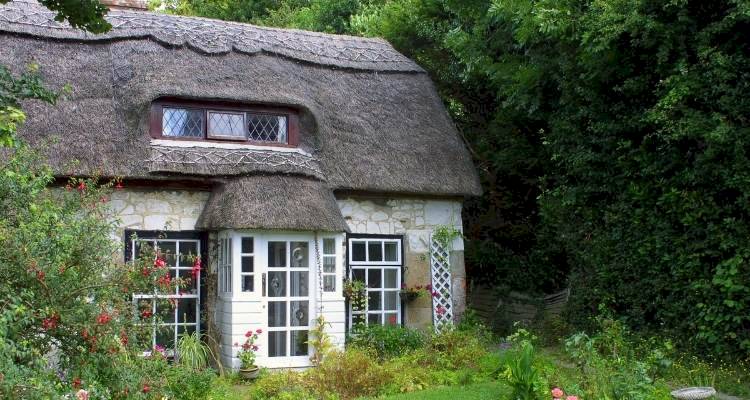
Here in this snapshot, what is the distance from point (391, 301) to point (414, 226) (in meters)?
1.09

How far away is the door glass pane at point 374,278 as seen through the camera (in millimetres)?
10311

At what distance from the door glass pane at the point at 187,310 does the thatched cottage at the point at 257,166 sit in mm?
19

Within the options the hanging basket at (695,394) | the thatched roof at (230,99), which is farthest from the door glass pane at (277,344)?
the hanging basket at (695,394)

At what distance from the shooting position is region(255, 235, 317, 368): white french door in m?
8.92

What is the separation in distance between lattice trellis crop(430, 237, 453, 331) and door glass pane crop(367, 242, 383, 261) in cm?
73

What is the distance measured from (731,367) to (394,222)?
462 cm

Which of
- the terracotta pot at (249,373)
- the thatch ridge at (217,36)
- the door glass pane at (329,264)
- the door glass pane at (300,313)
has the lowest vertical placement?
the terracotta pot at (249,373)

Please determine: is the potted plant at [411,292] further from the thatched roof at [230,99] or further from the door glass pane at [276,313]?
the door glass pane at [276,313]

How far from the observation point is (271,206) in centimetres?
878

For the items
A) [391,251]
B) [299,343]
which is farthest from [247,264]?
[391,251]

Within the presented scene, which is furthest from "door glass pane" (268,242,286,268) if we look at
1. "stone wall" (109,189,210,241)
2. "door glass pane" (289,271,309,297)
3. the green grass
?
the green grass

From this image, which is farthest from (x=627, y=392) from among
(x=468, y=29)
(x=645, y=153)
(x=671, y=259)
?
(x=468, y=29)

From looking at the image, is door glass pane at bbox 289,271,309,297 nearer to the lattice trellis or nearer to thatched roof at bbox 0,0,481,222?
thatched roof at bbox 0,0,481,222

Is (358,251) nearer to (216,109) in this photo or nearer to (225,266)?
(225,266)
